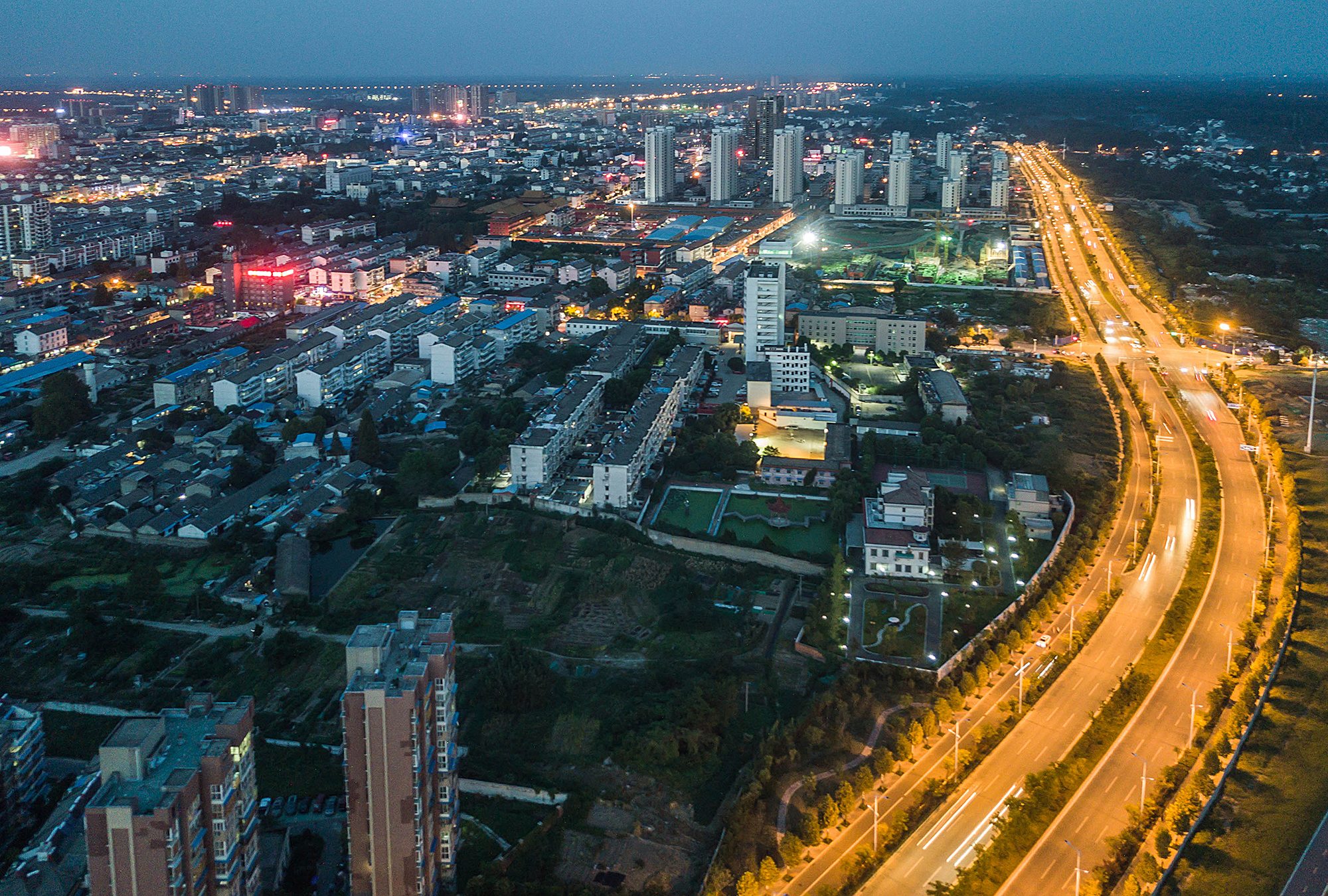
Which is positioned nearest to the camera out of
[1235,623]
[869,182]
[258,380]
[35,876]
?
[35,876]

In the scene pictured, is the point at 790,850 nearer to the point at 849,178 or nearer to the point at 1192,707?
the point at 1192,707

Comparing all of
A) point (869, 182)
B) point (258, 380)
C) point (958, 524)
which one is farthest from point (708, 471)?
point (869, 182)

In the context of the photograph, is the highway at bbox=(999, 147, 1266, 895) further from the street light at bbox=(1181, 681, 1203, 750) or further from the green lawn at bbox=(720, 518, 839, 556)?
the green lawn at bbox=(720, 518, 839, 556)

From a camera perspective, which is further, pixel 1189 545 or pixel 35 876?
pixel 1189 545

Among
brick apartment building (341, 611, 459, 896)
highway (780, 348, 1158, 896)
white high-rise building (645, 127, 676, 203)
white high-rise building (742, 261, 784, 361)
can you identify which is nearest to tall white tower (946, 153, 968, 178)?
white high-rise building (645, 127, 676, 203)

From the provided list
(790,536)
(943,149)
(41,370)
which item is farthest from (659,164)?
(790,536)

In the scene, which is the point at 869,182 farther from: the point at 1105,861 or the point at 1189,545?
the point at 1105,861
